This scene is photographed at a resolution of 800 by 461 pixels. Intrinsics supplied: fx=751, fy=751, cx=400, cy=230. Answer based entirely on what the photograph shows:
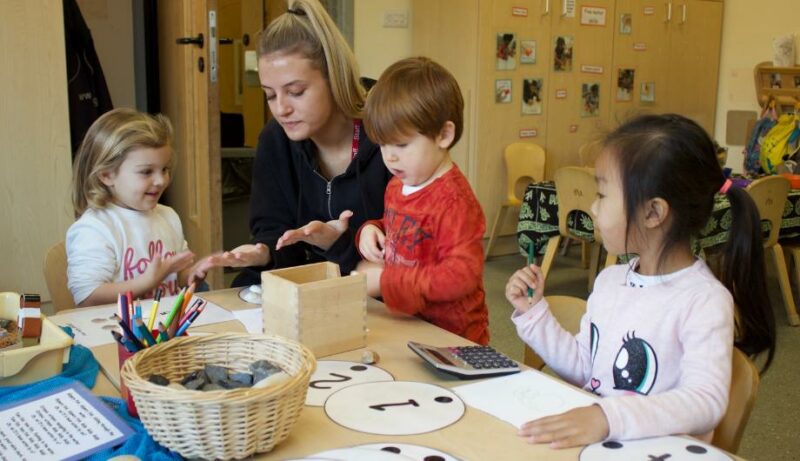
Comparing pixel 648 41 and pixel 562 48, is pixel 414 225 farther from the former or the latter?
pixel 648 41

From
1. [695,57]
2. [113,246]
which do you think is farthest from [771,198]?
[113,246]

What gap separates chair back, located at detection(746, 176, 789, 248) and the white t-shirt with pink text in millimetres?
2603

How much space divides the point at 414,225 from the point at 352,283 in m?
0.26

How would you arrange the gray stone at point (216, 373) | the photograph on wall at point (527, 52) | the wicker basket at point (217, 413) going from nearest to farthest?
the wicker basket at point (217, 413) < the gray stone at point (216, 373) < the photograph on wall at point (527, 52)

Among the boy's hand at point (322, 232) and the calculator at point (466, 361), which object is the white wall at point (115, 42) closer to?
the boy's hand at point (322, 232)

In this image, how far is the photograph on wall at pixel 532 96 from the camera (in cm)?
480

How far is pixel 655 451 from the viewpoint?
85 cm

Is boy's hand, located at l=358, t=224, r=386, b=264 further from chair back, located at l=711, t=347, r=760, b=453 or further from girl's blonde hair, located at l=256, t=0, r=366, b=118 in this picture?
chair back, located at l=711, t=347, r=760, b=453

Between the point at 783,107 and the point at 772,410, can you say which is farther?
the point at 783,107

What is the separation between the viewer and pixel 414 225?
138 cm

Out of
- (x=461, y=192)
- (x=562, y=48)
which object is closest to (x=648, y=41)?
(x=562, y=48)

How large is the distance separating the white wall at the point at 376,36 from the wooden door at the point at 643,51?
1501 millimetres

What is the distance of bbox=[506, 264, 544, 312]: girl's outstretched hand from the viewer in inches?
47.5

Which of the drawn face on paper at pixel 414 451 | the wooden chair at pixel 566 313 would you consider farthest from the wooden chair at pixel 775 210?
the drawn face on paper at pixel 414 451
